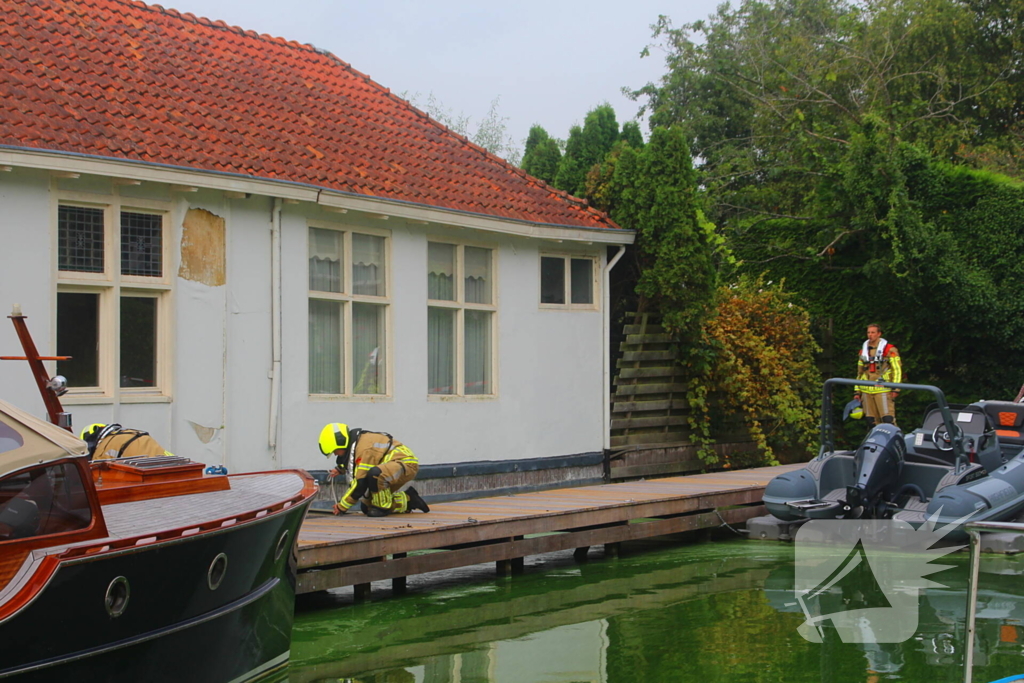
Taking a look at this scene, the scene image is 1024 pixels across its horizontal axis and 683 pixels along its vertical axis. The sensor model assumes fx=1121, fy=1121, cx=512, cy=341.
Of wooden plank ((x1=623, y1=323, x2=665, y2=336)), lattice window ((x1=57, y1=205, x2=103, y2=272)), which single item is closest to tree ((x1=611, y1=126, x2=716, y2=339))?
wooden plank ((x1=623, y1=323, x2=665, y2=336))

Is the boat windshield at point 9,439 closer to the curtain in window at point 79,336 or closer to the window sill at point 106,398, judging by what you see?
the window sill at point 106,398

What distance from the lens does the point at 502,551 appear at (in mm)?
10961

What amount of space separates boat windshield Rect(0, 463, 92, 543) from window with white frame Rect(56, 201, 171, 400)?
4.96m

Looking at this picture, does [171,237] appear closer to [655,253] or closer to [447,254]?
[447,254]

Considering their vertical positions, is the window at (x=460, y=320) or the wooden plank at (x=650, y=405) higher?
the window at (x=460, y=320)

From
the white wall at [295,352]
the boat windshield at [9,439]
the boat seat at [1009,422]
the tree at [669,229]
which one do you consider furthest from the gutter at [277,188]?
the boat seat at [1009,422]

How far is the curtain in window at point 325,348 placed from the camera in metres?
12.6

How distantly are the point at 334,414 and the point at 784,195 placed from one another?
18497 millimetres

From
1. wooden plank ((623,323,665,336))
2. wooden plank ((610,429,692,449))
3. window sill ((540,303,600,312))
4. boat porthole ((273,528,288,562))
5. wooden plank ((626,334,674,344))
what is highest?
window sill ((540,303,600,312))

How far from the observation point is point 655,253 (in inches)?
631

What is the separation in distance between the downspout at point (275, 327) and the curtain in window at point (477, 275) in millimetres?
3065

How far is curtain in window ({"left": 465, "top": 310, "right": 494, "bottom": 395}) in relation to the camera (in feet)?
47.2

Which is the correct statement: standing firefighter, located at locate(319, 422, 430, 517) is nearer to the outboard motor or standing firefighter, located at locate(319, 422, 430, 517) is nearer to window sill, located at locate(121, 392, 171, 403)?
window sill, located at locate(121, 392, 171, 403)

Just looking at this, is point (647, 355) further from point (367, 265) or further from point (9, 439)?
point (9, 439)
